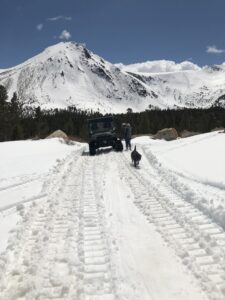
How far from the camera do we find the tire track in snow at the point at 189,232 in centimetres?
531

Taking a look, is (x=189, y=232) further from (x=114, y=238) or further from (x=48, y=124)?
(x=48, y=124)

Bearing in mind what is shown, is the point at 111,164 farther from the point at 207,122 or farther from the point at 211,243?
the point at 207,122

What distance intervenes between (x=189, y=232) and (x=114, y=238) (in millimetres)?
1307

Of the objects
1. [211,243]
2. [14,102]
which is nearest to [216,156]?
[211,243]

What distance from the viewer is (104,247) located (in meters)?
6.48

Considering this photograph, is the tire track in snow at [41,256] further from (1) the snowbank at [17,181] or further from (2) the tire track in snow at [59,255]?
(1) the snowbank at [17,181]

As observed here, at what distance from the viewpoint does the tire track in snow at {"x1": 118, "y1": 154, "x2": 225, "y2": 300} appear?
531 cm

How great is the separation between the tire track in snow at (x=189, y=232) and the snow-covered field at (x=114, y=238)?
13 mm

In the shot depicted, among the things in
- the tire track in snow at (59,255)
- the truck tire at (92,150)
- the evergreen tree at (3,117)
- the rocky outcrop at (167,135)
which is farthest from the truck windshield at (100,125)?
the evergreen tree at (3,117)

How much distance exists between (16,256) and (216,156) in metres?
13.6

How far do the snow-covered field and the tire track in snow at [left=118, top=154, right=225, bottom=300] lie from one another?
13mm

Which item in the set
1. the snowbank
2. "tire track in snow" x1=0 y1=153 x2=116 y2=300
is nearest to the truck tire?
the snowbank

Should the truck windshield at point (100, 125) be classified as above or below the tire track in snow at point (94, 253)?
above

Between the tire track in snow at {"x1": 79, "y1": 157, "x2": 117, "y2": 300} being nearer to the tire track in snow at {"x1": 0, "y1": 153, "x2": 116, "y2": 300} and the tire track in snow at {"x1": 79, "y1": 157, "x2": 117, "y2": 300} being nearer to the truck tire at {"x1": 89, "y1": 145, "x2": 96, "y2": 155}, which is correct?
the tire track in snow at {"x1": 0, "y1": 153, "x2": 116, "y2": 300}
